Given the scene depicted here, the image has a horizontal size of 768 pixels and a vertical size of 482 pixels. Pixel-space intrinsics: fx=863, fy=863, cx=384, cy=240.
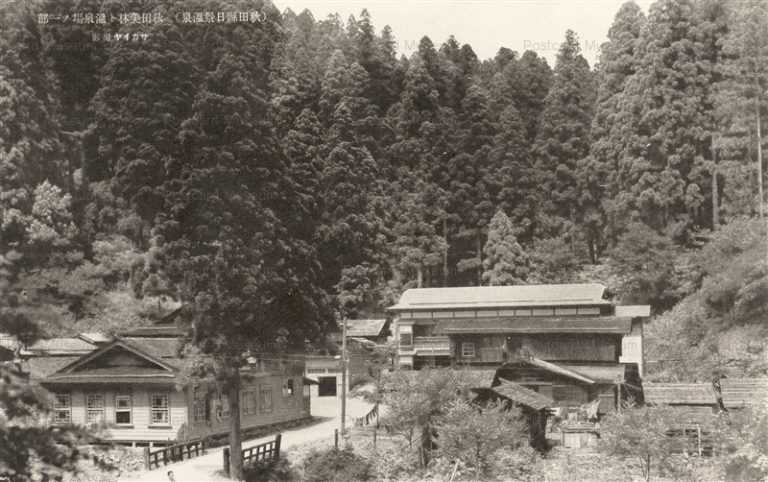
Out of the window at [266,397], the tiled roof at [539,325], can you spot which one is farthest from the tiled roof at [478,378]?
the window at [266,397]

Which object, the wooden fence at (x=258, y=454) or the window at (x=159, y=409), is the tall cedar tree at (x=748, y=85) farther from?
the window at (x=159, y=409)

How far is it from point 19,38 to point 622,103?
34.2 metres

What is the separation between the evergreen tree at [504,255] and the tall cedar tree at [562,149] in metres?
4.11

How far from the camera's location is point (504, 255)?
52500 mm

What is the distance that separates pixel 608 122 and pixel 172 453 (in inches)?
1446

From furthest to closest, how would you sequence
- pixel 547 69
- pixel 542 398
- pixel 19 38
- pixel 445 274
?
pixel 547 69 < pixel 445 274 < pixel 19 38 < pixel 542 398

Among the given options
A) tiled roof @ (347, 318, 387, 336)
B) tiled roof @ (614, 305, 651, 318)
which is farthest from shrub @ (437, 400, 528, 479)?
tiled roof @ (347, 318, 387, 336)

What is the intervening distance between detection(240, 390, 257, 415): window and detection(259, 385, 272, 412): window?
754mm

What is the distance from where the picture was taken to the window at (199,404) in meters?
31.9

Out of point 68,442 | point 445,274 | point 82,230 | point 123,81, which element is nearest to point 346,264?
point 445,274

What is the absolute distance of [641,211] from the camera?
50344 mm

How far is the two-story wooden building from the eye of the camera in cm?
3775

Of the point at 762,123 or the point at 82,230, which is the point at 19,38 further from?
the point at 762,123

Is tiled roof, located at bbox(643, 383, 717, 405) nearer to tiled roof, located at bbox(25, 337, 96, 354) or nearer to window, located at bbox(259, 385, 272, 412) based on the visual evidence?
window, located at bbox(259, 385, 272, 412)
